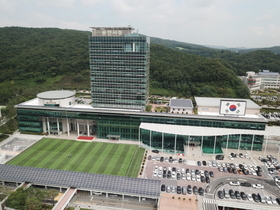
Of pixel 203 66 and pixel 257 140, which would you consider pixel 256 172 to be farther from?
pixel 203 66

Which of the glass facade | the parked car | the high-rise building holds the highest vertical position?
the high-rise building

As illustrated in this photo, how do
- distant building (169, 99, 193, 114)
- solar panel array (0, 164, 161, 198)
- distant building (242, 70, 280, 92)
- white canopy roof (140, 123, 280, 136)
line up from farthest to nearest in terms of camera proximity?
distant building (242, 70, 280, 92), distant building (169, 99, 193, 114), white canopy roof (140, 123, 280, 136), solar panel array (0, 164, 161, 198)

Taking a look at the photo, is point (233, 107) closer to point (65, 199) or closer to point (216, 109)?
point (216, 109)

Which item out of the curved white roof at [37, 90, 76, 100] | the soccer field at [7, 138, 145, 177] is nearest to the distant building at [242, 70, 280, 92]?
the soccer field at [7, 138, 145, 177]

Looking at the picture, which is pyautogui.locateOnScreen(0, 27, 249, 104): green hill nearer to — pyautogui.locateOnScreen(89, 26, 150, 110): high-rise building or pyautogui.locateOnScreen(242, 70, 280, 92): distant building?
pyautogui.locateOnScreen(242, 70, 280, 92): distant building

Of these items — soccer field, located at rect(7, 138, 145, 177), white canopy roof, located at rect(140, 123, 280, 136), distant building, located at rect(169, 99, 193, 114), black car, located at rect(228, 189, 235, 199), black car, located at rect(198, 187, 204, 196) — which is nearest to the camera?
black car, located at rect(228, 189, 235, 199)

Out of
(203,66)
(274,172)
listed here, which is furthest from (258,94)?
(274,172)

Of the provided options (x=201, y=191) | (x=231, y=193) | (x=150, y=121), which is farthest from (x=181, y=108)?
(x=231, y=193)
